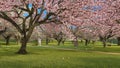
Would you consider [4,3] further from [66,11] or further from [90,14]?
[90,14]

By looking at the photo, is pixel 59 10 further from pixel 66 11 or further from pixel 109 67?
pixel 109 67

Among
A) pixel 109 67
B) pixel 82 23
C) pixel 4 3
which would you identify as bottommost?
pixel 109 67

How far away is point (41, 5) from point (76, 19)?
3756 mm

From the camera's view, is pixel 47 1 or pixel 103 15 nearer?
pixel 47 1

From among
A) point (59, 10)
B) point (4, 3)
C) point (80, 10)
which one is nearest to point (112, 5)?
point (80, 10)

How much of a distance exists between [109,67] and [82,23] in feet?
43.7

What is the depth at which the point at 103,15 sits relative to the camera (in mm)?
27719

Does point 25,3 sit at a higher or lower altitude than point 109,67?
higher

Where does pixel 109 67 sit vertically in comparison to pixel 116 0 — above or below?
below

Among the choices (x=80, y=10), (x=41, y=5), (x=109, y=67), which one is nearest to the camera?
(x=109, y=67)

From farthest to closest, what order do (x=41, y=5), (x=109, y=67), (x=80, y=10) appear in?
(x=80, y=10) < (x=41, y=5) < (x=109, y=67)

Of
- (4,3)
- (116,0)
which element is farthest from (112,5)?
(4,3)

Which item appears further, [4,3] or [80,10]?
[80,10]

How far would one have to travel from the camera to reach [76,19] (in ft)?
89.8
